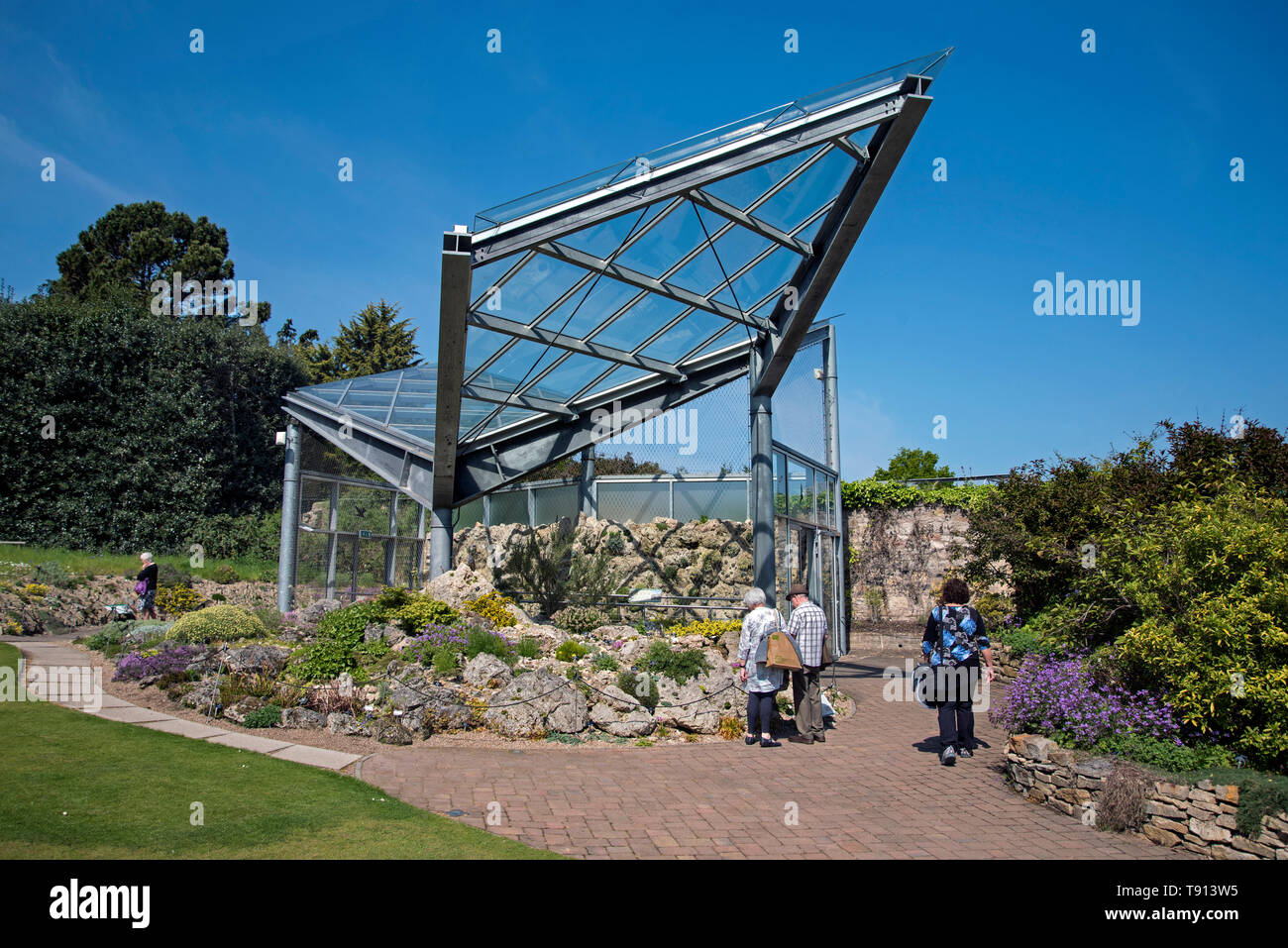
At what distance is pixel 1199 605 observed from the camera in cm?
691

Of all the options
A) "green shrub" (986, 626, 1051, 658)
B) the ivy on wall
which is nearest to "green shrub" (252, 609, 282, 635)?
"green shrub" (986, 626, 1051, 658)

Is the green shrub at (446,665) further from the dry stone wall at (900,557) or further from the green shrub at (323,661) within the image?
the dry stone wall at (900,557)

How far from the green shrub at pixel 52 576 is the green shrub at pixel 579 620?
40.5 feet

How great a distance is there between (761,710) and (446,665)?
12.6 ft

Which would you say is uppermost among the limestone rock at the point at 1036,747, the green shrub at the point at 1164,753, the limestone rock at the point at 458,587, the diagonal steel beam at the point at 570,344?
the diagonal steel beam at the point at 570,344

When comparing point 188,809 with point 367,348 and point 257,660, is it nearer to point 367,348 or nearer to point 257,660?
point 257,660

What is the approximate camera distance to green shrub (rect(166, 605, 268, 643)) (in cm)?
1091

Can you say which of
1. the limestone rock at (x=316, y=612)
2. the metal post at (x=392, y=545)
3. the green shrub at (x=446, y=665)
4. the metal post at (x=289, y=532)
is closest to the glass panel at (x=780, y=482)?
the green shrub at (x=446, y=665)

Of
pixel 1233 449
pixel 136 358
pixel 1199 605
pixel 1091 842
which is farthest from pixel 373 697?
pixel 136 358

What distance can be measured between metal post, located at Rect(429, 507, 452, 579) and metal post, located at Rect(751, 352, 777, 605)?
22.6 feet

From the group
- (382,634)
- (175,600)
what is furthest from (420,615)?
(175,600)

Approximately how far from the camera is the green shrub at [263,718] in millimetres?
8102

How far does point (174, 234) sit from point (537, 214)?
39357 millimetres
